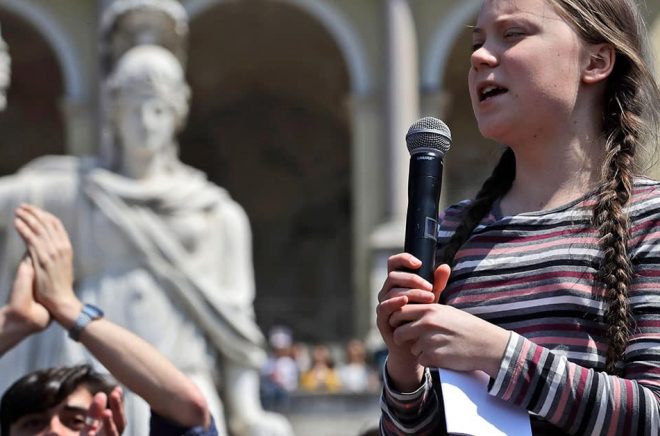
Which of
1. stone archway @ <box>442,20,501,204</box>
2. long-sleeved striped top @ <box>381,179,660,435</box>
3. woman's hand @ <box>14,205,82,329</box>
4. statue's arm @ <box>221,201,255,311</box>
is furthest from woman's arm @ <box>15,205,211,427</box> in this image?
stone archway @ <box>442,20,501,204</box>

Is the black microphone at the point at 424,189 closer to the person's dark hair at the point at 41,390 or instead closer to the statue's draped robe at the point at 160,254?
the person's dark hair at the point at 41,390

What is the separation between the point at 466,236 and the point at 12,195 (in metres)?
3.13

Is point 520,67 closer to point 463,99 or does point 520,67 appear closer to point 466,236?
point 466,236

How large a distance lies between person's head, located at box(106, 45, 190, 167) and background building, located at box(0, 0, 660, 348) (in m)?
17.2

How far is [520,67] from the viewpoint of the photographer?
2.28 meters

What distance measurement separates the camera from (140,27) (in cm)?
586

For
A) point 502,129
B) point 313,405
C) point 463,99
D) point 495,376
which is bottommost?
point 313,405

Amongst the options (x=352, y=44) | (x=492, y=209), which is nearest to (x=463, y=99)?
(x=352, y=44)

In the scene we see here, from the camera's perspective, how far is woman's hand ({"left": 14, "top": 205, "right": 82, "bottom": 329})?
10.8ft

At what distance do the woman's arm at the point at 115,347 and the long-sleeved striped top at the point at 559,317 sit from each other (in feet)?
3.30

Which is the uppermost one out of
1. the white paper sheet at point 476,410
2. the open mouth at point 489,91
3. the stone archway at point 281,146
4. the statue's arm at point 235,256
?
the stone archway at point 281,146

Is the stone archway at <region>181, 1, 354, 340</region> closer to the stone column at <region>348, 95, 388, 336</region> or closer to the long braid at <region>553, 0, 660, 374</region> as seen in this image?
the stone column at <region>348, 95, 388, 336</region>

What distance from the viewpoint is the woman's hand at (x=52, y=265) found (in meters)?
3.30

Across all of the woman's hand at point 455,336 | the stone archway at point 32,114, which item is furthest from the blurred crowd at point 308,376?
the woman's hand at point 455,336
